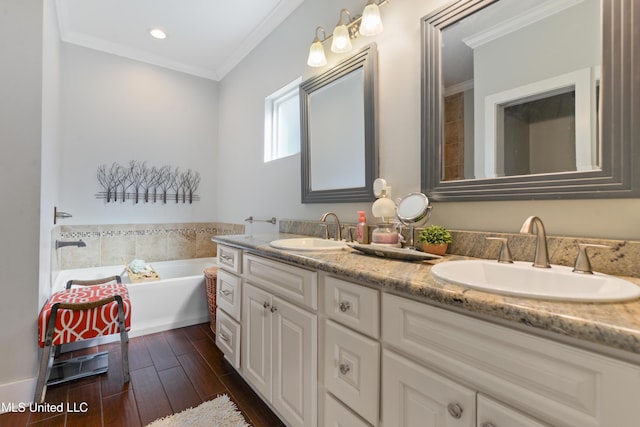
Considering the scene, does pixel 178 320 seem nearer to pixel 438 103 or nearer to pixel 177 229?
pixel 177 229

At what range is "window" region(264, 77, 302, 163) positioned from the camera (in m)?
2.47

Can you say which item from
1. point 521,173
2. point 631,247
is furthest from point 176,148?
point 631,247

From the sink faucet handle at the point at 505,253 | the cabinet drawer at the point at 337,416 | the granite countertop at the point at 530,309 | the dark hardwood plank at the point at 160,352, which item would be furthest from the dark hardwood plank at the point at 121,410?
the sink faucet handle at the point at 505,253

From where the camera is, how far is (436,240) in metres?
→ 1.23

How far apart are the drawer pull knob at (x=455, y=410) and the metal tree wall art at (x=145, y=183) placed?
3.41 m

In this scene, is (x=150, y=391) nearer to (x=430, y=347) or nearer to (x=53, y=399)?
(x=53, y=399)

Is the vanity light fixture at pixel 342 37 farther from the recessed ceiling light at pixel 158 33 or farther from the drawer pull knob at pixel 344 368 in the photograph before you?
the recessed ceiling light at pixel 158 33

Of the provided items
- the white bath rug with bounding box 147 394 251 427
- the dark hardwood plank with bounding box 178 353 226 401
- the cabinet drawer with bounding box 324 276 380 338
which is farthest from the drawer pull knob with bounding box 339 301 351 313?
the dark hardwood plank with bounding box 178 353 226 401

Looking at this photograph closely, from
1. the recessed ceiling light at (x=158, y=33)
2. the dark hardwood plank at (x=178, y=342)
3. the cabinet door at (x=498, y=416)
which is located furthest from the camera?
the recessed ceiling light at (x=158, y=33)

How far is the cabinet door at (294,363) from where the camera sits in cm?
117

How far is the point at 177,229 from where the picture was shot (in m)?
3.46

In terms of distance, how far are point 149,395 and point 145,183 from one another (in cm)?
228

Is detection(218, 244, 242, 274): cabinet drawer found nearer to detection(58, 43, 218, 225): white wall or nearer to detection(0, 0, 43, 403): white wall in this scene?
detection(0, 0, 43, 403): white wall

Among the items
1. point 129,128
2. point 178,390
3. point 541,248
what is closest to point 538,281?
point 541,248
